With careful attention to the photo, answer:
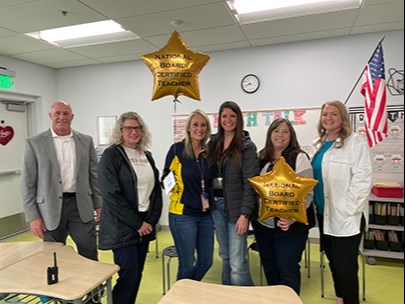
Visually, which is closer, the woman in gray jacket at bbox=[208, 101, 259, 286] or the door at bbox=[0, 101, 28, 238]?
the woman in gray jacket at bbox=[208, 101, 259, 286]

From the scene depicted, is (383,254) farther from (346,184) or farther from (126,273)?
(126,273)

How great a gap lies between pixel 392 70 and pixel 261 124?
1584 mm

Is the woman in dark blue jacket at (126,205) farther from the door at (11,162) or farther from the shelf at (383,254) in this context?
the door at (11,162)

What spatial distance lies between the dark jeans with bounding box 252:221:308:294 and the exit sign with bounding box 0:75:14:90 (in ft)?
12.2

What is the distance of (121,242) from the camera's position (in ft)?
6.42

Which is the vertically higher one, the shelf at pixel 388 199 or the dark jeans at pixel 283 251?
the shelf at pixel 388 199

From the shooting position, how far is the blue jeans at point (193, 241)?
209 cm

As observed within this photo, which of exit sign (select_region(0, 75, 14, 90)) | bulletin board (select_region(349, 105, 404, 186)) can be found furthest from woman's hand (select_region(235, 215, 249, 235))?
exit sign (select_region(0, 75, 14, 90))

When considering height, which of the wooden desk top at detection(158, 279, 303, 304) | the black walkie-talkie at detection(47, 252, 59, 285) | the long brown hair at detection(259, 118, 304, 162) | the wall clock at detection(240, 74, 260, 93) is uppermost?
the wall clock at detection(240, 74, 260, 93)

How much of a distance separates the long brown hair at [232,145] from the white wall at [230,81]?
2.03m

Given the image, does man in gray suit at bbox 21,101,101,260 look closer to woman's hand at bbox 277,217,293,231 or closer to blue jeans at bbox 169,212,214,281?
blue jeans at bbox 169,212,214,281

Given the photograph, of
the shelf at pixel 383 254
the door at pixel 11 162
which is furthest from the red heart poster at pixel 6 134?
the shelf at pixel 383 254

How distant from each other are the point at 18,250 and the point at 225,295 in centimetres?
137

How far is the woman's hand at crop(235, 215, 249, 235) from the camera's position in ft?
6.43
